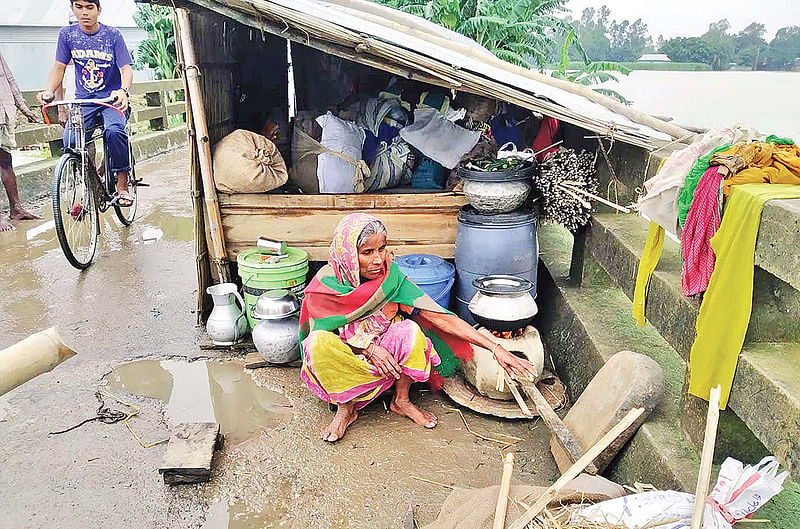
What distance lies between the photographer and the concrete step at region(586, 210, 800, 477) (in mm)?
1693

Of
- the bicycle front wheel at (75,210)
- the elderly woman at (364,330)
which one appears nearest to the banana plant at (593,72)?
the bicycle front wheel at (75,210)

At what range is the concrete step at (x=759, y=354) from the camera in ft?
5.56

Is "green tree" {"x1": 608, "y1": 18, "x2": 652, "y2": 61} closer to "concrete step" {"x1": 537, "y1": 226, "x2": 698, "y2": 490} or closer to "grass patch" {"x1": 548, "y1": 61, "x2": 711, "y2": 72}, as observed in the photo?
"grass patch" {"x1": 548, "y1": 61, "x2": 711, "y2": 72}

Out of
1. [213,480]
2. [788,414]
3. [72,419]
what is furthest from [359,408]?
[788,414]

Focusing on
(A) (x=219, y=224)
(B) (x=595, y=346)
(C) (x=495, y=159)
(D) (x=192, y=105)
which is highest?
(D) (x=192, y=105)

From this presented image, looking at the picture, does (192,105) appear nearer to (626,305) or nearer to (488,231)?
(488,231)

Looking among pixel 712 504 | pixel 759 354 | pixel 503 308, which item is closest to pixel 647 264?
pixel 759 354

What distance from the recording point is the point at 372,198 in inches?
163

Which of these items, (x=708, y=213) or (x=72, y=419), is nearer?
(x=708, y=213)

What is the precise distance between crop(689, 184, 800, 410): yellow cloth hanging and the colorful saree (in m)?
1.47

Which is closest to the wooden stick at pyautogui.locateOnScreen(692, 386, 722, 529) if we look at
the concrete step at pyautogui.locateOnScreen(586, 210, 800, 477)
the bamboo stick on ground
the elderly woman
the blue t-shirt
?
the concrete step at pyautogui.locateOnScreen(586, 210, 800, 477)

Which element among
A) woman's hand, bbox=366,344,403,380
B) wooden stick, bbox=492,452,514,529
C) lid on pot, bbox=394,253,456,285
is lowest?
woman's hand, bbox=366,344,403,380

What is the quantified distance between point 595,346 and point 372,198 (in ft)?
5.95

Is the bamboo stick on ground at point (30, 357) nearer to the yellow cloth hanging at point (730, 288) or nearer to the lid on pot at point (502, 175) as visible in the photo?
the yellow cloth hanging at point (730, 288)
